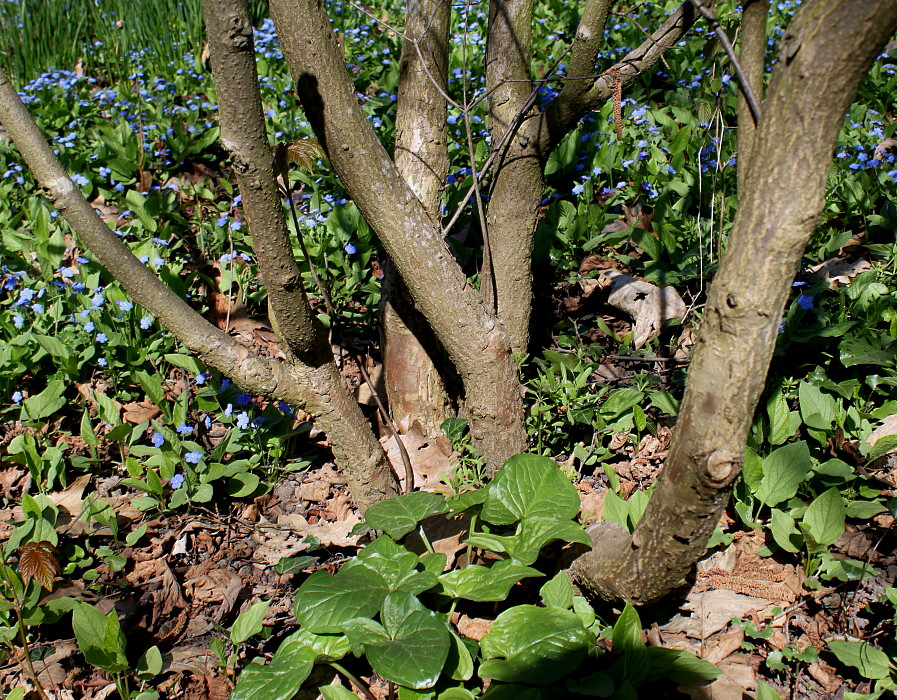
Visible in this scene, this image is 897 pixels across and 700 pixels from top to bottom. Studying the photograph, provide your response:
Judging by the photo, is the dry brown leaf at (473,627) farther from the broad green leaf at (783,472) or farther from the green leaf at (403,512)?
the broad green leaf at (783,472)

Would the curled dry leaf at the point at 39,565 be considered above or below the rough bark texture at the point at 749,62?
below

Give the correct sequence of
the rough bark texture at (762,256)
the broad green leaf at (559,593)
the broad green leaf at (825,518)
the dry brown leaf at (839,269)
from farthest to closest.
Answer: the dry brown leaf at (839,269), the broad green leaf at (825,518), the broad green leaf at (559,593), the rough bark texture at (762,256)

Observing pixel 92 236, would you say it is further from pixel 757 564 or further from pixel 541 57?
pixel 541 57

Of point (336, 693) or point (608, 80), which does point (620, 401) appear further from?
point (336, 693)

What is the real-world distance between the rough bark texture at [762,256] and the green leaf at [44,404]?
7.42 ft

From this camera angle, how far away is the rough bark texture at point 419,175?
84.3 inches

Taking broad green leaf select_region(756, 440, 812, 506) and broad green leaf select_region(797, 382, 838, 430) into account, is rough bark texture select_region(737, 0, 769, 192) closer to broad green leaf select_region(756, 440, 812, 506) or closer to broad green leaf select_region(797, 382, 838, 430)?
broad green leaf select_region(756, 440, 812, 506)

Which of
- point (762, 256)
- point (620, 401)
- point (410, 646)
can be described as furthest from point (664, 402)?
point (410, 646)

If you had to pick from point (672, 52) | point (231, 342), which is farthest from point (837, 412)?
point (672, 52)

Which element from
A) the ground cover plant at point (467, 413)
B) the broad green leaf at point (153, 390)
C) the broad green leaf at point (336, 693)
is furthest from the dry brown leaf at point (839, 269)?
the broad green leaf at point (153, 390)

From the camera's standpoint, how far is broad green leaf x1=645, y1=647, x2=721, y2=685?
1.52 m

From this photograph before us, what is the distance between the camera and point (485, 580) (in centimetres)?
166

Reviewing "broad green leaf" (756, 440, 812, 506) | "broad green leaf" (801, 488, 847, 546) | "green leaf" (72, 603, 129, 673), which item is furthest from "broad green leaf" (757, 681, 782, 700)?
"green leaf" (72, 603, 129, 673)

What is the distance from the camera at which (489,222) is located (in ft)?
7.73
